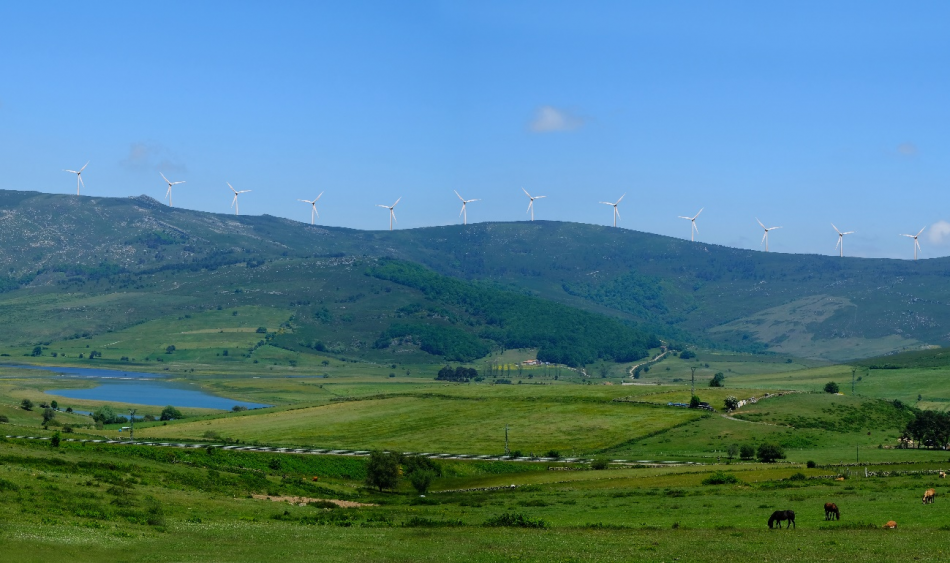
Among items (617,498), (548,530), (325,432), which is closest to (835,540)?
(548,530)

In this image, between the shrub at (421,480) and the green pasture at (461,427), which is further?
the green pasture at (461,427)

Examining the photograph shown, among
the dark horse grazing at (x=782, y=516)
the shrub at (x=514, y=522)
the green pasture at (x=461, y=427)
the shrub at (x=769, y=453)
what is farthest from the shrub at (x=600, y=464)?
the dark horse grazing at (x=782, y=516)

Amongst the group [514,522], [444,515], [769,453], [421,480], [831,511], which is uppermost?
[831,511]

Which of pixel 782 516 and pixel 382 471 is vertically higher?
pixel 782 516

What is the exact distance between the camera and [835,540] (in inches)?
2082

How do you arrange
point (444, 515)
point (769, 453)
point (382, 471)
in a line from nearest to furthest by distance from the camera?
1. point (444, 515)
2. point (382, 471)
3. point (769, 453)

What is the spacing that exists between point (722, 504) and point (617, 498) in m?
10.0

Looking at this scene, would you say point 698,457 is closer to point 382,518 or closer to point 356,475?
point 356,475

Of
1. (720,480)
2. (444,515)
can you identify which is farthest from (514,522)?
(720,480)

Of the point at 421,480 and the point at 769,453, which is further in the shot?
the point at 769,453

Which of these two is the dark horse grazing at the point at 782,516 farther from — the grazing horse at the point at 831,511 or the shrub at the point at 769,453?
the shrub at the point at 769,453

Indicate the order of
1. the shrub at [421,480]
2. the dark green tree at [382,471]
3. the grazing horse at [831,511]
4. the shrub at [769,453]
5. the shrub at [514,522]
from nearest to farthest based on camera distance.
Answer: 1. the grazing horse at [831,511]
2. the shrub at [514,522]
3. the dark green tree at [382,471]
4. the shrub at [421,480]
5. the shrub at [769,453]

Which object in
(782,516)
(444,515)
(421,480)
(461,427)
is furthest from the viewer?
(461,427)

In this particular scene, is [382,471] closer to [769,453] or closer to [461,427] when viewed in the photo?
[769,453]
